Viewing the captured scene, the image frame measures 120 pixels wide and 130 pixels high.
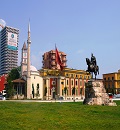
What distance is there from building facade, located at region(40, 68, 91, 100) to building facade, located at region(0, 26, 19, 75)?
80.9 metres

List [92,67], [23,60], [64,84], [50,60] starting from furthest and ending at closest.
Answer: [50,60] → [23,60] → [64,84] → [92,67]

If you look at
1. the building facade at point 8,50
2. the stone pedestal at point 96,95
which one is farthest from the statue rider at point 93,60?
the building facade at point 8,50

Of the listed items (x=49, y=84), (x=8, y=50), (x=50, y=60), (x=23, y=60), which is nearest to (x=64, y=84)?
(x=49, y=84)

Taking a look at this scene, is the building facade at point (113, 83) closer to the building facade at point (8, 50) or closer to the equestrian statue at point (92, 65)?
the equestrian statue at point (92, 65)

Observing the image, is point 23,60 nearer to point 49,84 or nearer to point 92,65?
point 49,84

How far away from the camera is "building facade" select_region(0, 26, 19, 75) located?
163m

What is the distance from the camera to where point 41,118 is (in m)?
15.5

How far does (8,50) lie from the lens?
540ft

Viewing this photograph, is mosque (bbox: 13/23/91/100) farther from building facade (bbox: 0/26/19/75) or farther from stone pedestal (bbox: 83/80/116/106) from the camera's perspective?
building facade (bbox: 0/26/19/75)

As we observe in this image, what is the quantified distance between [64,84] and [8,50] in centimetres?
9072

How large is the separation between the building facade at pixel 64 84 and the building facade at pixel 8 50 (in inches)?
3185

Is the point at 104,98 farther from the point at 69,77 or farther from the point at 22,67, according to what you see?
the point at 22,67

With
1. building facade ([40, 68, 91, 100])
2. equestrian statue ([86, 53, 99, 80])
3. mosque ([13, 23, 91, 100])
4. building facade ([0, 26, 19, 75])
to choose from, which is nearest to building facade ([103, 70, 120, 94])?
mosque ([13, 23, 91, 100])

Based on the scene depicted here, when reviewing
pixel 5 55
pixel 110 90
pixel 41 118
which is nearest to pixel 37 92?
pixel 110 90
